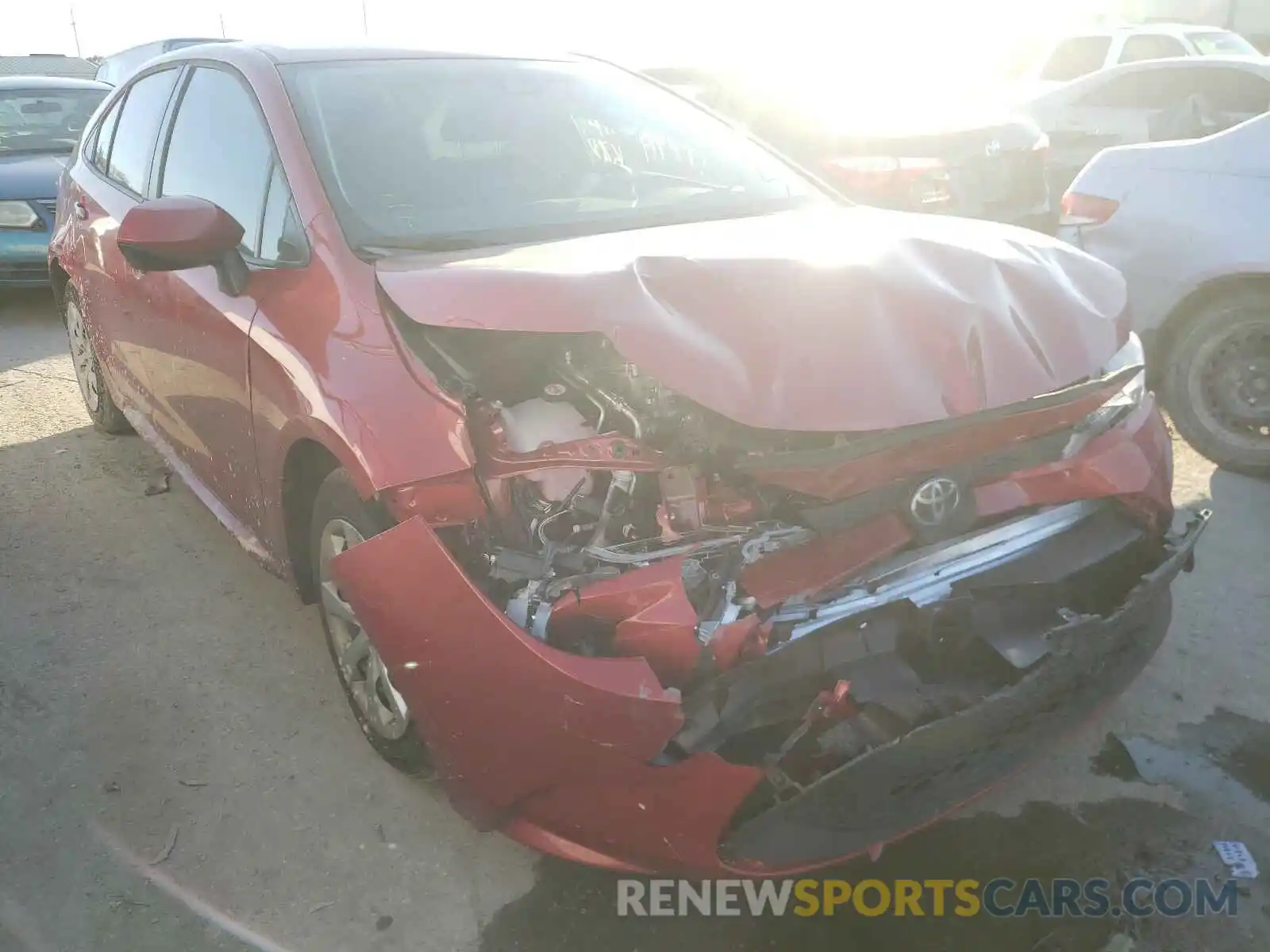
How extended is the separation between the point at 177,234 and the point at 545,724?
161 cm

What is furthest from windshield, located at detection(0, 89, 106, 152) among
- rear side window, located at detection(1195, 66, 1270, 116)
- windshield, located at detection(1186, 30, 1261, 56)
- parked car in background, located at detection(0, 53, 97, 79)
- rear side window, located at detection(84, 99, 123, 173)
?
parked car in background, located at detection(0, 53, 97, 79)

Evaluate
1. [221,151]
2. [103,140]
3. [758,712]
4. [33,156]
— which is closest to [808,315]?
[758,712]

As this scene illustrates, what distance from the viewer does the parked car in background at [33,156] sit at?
7.11 m

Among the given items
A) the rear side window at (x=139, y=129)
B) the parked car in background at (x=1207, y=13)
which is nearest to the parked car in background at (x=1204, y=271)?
the rear side window at (x=139, y=129)

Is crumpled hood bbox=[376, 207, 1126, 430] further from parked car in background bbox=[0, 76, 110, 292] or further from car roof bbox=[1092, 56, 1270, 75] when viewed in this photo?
car roof bbox=[1092, 56, 1270, 75]

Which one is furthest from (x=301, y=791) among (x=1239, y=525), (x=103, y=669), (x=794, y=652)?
(x=1239, y=525)

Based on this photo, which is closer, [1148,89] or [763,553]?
[763,553]

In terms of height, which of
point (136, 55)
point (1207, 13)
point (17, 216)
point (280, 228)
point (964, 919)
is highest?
point (280, 228)

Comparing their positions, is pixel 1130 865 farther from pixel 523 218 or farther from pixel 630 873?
pixel 523 218

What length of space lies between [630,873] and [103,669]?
197 cm

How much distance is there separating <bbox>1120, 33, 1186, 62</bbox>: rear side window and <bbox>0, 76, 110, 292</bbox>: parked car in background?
10.5m

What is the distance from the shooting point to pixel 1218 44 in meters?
11.9

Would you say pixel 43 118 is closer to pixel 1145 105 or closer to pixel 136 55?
pixel 136 55

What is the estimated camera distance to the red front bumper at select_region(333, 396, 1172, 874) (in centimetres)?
185
